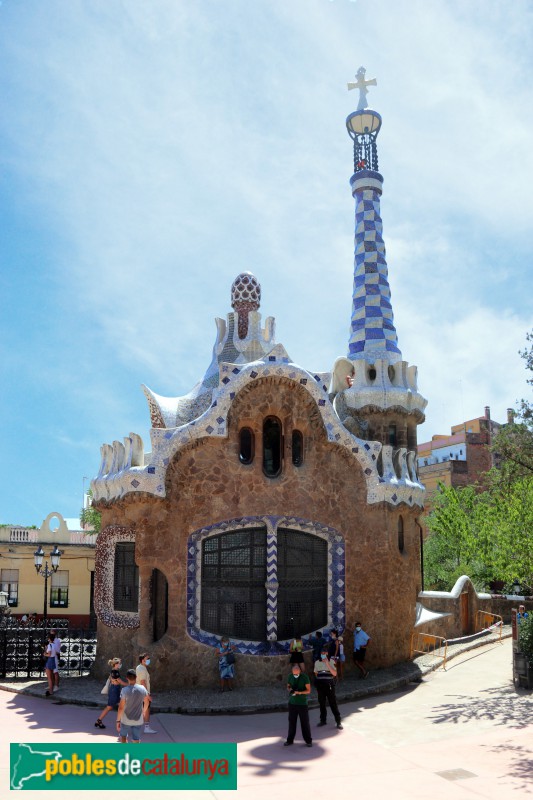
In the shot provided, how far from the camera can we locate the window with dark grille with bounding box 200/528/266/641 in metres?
14.3

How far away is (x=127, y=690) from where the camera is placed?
27.5 feet

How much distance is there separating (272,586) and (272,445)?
2762mm

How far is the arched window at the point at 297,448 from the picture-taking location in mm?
A: 15352

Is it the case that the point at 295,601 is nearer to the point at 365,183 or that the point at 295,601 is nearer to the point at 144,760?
the point at 144,760

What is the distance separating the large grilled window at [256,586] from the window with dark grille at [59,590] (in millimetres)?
15984

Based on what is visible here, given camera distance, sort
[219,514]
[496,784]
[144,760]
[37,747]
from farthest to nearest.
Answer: [219,514]
[37,747]
[144,760]
[496,784]

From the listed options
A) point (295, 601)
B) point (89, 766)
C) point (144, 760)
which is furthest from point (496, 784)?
point (295, 601)

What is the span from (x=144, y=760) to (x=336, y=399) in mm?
11740

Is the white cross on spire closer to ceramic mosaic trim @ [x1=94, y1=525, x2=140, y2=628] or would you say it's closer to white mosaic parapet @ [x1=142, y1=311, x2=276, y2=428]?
white mosaic parapet @ [x1=142, y1=311, x2=276, y2=428]

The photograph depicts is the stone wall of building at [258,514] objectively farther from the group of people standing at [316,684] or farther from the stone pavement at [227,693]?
the group of people standing at [316,684]

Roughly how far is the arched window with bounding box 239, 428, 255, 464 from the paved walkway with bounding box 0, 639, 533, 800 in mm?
4750

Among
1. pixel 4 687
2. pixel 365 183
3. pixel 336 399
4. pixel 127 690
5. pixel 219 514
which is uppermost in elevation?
pixel 365 183

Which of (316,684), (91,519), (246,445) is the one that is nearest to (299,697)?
(316,684)

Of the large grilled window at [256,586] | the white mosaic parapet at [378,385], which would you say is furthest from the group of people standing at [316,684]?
the white mosaic parapet at [378,385]
